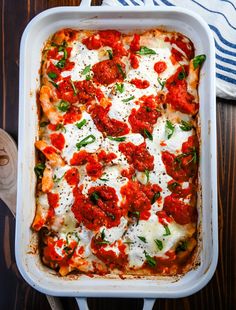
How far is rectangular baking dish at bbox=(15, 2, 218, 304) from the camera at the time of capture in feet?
6.80

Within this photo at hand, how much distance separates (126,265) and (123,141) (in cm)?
60

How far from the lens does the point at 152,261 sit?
2176 mm

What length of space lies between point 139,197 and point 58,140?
0.48 m

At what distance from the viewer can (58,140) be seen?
2.24 meters

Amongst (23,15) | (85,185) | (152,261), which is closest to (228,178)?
(152,261)

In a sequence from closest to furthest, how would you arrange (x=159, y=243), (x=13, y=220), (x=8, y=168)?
(x=159, y=243), (x=8, y=168), (x=13, y=220)

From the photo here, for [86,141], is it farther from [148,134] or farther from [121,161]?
[148,134]

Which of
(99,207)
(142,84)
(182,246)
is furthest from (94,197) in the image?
(142,84)

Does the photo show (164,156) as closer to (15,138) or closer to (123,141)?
(123,141)

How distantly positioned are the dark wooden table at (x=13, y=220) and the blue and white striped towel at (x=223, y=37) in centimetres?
11

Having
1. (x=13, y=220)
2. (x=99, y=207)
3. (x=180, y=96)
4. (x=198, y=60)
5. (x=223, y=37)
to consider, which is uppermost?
(x=223, y=37)

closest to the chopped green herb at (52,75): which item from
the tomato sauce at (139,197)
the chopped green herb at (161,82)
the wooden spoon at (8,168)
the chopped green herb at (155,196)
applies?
the wooden spoon at (8,168)

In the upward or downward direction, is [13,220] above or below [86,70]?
below

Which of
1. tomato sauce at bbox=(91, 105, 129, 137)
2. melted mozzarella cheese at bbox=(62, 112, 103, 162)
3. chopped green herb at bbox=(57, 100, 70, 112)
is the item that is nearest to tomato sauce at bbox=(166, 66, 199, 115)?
tomato sauce at bbox=(91, 105, 129, 137)
